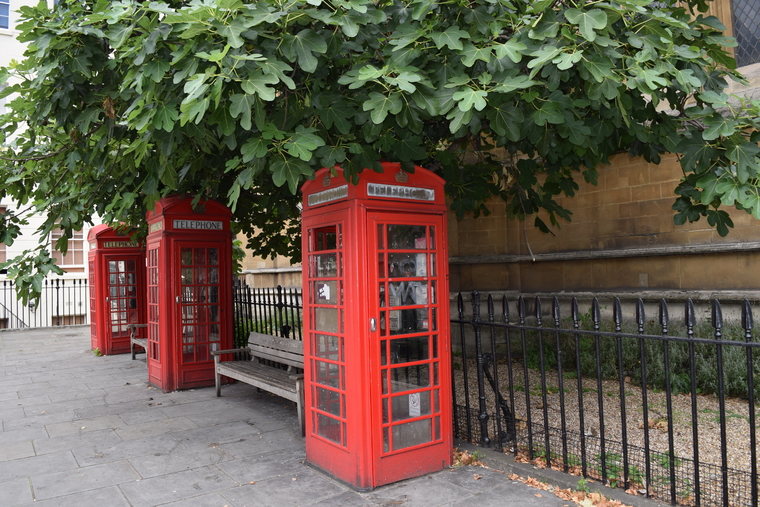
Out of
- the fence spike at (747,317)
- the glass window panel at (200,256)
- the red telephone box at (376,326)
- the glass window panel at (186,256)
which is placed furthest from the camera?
the glass window panel at (200,256)

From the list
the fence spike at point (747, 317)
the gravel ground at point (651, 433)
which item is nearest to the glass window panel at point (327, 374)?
the gravel ground at point (651, 433)

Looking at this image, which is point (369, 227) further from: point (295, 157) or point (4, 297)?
point (4, 297)

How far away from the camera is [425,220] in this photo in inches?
182

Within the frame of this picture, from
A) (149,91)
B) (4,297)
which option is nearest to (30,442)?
(149,91)

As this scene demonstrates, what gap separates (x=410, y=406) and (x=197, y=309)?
476 centimetres

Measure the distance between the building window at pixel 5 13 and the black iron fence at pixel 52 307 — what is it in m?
8.92

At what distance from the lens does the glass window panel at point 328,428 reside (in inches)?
179

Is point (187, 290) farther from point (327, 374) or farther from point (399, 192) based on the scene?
point (399, 192)

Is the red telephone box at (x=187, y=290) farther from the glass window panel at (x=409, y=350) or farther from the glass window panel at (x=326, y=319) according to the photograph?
the glass window panel at (x=409, y=350)

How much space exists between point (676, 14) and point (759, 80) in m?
4.68

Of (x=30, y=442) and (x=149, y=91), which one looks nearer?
(x=149, y=91)

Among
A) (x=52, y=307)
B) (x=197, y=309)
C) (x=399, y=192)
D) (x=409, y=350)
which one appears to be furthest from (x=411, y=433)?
(x=52, y=307)

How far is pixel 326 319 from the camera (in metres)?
4.69

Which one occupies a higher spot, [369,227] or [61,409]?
[369,227]
